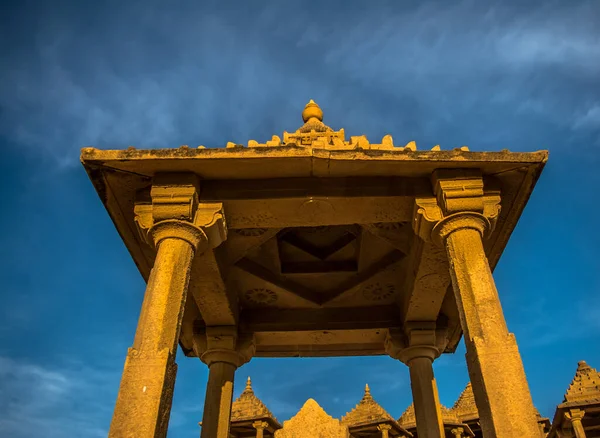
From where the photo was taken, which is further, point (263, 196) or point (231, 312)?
point (231, 312)

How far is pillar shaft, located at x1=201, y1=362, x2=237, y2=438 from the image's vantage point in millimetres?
8750

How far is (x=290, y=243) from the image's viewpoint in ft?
33.2

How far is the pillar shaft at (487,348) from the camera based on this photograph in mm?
4898

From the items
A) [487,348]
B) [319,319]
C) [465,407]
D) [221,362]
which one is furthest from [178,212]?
[465,407]

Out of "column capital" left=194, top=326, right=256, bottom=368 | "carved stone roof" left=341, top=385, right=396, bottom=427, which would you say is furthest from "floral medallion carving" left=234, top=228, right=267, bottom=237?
"carved stone roof" left=341, top=385, right=396, bottom=427

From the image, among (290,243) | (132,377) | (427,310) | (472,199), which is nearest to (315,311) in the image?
(290,243)

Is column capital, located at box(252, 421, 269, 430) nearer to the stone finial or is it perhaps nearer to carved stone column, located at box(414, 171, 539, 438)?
the stone finial

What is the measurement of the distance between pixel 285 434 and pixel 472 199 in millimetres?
5187

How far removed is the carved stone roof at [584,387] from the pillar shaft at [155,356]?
18.0 m

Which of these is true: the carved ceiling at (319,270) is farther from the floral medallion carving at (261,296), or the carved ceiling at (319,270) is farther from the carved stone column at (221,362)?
the carved stone column at (221,362)

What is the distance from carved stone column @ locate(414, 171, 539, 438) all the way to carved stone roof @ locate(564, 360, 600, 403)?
15523 millimetres

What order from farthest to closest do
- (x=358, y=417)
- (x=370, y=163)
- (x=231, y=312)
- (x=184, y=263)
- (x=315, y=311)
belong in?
(x=358, y=417) < (x=315, y=311) < (x=231, y=312) < (x=370, y=163) < (x=184, y=263)

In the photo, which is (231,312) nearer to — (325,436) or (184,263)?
(325,436)

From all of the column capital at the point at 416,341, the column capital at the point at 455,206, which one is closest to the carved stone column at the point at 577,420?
the column capital at the point at 416,341
